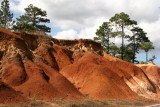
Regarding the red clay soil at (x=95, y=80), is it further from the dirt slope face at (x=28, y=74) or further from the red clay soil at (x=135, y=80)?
the dirt slope face at (x=28, y=74)

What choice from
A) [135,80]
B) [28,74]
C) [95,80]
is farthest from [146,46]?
[28,74]

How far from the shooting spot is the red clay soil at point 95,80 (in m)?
25.5

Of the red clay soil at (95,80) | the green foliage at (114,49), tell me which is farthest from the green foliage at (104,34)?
the red clay soil at (95,80)

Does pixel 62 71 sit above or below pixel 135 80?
above

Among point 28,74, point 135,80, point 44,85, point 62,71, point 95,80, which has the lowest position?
point 135,80

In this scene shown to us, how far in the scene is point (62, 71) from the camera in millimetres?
29656

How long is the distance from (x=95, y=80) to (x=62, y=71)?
210 inches

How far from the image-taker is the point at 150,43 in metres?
58.2

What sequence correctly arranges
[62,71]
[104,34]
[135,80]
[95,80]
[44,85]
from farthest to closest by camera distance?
[104,34], [135,80], [62,71], [95,80], [44,85]

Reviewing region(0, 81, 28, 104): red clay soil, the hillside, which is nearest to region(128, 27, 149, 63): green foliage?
the hillside

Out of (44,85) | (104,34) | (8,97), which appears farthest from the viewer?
(104,34)

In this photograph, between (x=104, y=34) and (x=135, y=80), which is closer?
(x=135, y=80)

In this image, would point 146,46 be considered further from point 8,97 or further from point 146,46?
point 8,97

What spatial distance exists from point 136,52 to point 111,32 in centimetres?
1167
